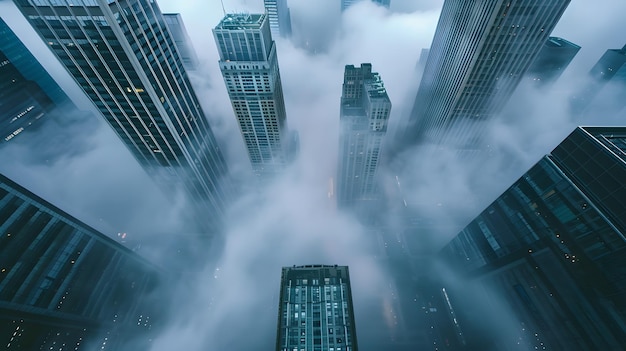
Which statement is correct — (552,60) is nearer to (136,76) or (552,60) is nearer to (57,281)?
(136,76)

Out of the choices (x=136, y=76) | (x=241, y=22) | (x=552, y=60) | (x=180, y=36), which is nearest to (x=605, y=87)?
(x=552, y=60)

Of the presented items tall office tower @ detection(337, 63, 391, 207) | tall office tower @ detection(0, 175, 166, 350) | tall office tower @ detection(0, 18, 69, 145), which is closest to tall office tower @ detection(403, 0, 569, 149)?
tall office tower @ detection(337, 63, 391, 207)

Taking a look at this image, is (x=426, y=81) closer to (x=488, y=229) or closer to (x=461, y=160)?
(x=461, y=160)

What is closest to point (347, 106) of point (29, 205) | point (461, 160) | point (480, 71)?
point (480, 71)

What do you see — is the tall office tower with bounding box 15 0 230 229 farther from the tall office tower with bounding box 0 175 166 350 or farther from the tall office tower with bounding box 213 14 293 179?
the tall office tower with bounding box 0 175 166 350

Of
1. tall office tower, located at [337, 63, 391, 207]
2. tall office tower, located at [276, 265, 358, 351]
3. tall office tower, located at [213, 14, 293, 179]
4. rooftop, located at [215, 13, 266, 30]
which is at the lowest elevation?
tall office tower, located at [276, 265, 358, 351]

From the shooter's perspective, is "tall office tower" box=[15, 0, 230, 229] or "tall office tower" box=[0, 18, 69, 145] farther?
"tall office tower" box=[0, 18, 69, 145]
